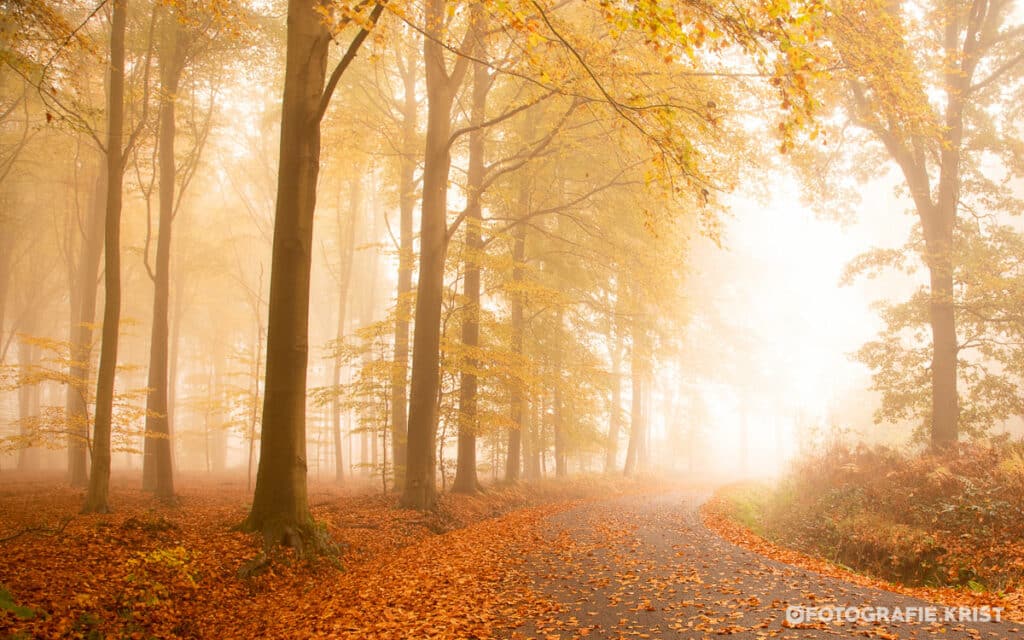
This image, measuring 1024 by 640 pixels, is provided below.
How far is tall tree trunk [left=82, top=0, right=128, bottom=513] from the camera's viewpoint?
31.5 feet

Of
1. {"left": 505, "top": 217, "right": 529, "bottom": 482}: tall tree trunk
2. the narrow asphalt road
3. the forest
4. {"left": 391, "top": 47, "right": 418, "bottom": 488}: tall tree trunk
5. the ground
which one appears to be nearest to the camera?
the narrow asphalt road

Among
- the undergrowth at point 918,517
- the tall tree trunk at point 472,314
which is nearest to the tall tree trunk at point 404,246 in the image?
the tall tree trunk at point 472,314

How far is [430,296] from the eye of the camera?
11.3 m

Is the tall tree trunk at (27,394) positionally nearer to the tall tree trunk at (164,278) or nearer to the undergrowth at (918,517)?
the tall tree trunk at (164,278)

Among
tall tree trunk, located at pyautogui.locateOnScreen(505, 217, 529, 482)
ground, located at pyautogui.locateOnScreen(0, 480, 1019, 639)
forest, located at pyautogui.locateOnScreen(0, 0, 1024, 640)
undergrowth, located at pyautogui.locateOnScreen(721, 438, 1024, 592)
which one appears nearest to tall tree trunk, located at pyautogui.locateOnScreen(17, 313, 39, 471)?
forest, located at pyautogui.locateOnScreen(0, 0, 1024, 640)

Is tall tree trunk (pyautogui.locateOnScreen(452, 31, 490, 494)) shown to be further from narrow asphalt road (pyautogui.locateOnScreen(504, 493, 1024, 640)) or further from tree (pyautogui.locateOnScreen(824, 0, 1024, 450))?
tree (pyautogui.locateOnScreen(824, 0, 1024, 450))

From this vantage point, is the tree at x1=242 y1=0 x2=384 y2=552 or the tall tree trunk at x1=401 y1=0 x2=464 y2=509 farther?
the tall tree trunk at x1=401 y1=0 x2=464 y2=509

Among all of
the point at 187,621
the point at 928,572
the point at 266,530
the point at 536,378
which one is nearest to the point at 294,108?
the point at 266,530

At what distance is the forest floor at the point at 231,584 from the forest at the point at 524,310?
0.05 metres

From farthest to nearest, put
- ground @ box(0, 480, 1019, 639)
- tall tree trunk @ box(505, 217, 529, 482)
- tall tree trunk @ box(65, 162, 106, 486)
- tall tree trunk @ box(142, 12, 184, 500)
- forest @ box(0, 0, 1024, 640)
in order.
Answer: tall tree trunk @ box(505, 217, 529, 482) → tall tree trunk @ box(65, 162, 106, 486) → tall tree trunk @ box(142, 12, 184, 500) → forest @ box(0, 0, 1024, 640) → ground @ box(0, 480, 1019, 639)

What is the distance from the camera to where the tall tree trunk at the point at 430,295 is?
1100 centimetres

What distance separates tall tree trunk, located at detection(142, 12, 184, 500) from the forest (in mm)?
87

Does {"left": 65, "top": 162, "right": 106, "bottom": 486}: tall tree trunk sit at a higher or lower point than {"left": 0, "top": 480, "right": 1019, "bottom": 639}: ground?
higher

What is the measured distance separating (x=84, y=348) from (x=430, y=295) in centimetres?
942
